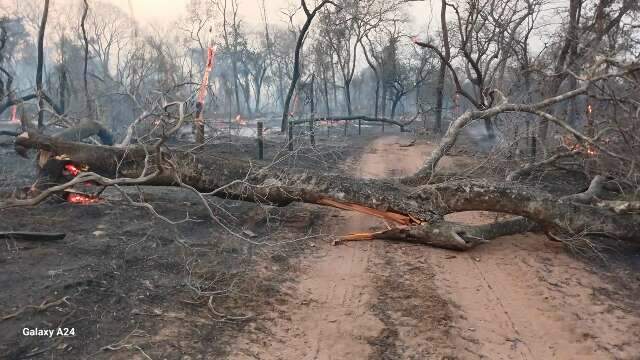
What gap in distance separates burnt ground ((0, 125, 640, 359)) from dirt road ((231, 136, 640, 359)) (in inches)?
1.5

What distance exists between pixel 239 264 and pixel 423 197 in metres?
2.75

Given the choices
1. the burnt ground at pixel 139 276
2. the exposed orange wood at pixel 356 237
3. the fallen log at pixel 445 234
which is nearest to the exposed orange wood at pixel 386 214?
the fallen log at pixel 445 234

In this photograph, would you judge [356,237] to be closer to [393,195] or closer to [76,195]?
[393,195]

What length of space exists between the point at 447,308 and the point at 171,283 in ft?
9.36

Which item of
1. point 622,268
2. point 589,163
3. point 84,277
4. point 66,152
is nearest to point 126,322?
point 84,277

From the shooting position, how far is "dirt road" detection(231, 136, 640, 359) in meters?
4.11

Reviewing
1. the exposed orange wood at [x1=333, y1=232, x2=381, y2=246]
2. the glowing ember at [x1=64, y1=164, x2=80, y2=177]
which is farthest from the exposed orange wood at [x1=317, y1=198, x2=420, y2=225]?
the glowing ember at [x1=64, y1=164, x2=80, y2=177]

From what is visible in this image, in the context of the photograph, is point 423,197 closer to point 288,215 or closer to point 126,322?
point 288,215

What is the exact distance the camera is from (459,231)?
21.2ft

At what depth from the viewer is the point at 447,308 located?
4.85 meters

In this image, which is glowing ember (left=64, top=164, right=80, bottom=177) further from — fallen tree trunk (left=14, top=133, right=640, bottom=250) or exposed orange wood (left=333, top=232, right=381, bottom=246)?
exposed orange wood (left=333, top=232, right=381, bottom=246)

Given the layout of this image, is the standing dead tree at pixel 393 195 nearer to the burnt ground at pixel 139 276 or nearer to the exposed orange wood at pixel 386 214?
the exposed orange wood at pixel 386 214

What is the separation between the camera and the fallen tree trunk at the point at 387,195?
6410 millimetres

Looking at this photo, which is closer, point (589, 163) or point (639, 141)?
point (639, 141)
